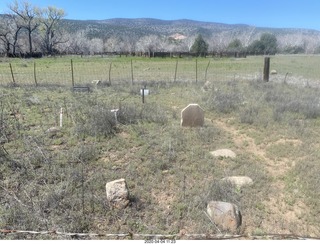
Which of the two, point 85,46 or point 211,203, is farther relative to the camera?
point 85,46

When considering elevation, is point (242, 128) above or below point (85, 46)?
below

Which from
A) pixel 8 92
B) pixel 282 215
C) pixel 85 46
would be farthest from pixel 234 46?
pixel 282 215

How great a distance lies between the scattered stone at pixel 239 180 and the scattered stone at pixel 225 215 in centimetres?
75

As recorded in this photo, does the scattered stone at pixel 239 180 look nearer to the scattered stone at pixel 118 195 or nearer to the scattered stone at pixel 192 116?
the scattered stone at pixel 118 195

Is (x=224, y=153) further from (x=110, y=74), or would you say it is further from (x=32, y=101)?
(x=110, y=74)

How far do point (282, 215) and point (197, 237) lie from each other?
137 centimetres

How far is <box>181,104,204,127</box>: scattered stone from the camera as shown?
6434 mm

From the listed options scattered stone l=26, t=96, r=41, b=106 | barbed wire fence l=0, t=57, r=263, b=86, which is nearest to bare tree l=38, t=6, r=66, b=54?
barbed wire fence l=0, t=57, r=263, b=86

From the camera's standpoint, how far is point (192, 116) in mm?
6477

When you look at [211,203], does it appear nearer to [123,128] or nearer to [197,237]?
[197,237]

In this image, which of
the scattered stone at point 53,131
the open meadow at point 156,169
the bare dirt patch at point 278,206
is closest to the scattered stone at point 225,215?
the open meadow at point 156,169

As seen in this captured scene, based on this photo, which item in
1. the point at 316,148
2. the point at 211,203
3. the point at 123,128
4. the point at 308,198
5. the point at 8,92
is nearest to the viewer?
the point at 211,203

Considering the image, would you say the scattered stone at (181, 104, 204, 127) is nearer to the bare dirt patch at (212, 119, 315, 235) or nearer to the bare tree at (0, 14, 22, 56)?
the bare dirt patch at (212, 119, 315, 235)

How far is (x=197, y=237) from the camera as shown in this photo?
9.04 ft
